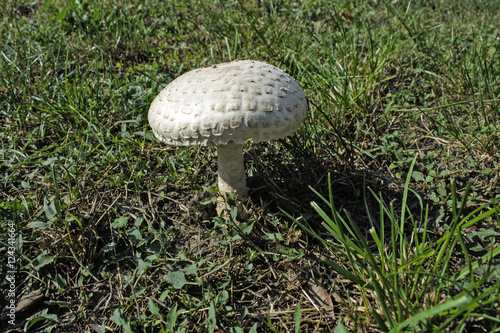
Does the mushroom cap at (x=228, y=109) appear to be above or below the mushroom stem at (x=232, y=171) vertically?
above

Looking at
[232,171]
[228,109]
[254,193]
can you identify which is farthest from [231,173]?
[228,109]

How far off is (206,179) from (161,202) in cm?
43

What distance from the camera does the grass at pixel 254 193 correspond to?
1931 mm

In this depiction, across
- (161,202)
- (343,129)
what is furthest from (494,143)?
(161,202)

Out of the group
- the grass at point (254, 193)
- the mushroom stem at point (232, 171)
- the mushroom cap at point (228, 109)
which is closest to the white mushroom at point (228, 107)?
the mushroom cap at point (228, 109)

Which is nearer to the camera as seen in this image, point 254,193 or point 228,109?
point 228,109

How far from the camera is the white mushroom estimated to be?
189 cm

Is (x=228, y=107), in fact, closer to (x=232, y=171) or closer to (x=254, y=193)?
(x=232, y=171)

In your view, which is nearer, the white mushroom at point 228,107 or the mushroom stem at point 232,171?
the white mushroom at point 228,107

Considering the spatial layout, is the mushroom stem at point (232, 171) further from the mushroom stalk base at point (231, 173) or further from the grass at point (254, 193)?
the grass at point (254, 193)

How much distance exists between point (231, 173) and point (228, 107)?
78cm

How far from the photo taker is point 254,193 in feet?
9.46

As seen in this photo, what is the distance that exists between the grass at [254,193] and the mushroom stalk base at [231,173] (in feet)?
0.48

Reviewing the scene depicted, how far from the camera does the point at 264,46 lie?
12.8 ft
